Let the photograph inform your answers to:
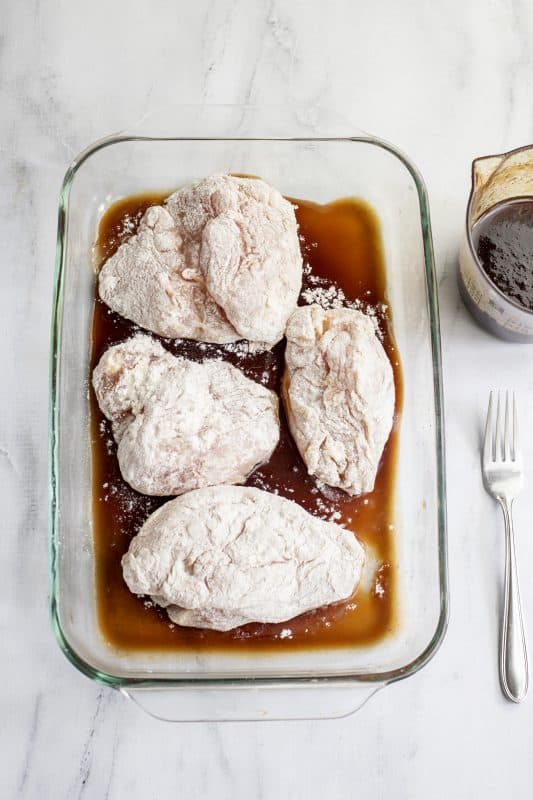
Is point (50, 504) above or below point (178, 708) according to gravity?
above

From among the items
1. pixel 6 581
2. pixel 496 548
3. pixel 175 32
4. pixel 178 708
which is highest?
pixel 175 32

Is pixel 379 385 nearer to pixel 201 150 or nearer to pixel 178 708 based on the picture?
pixel 201 150

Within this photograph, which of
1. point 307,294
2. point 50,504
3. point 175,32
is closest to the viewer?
point 50,504

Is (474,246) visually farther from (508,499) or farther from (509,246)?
(508,499)

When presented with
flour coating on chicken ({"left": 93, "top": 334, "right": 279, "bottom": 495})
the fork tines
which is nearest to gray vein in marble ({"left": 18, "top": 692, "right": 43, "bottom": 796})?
flour coating on chicken ({"left": 93, "top": 334, "right": 279, "bottom": 495})

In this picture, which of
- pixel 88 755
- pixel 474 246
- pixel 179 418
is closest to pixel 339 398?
pixel 179 418

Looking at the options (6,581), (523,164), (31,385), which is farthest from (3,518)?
(523,164)

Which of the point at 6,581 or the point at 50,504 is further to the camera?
the point at 6,581
